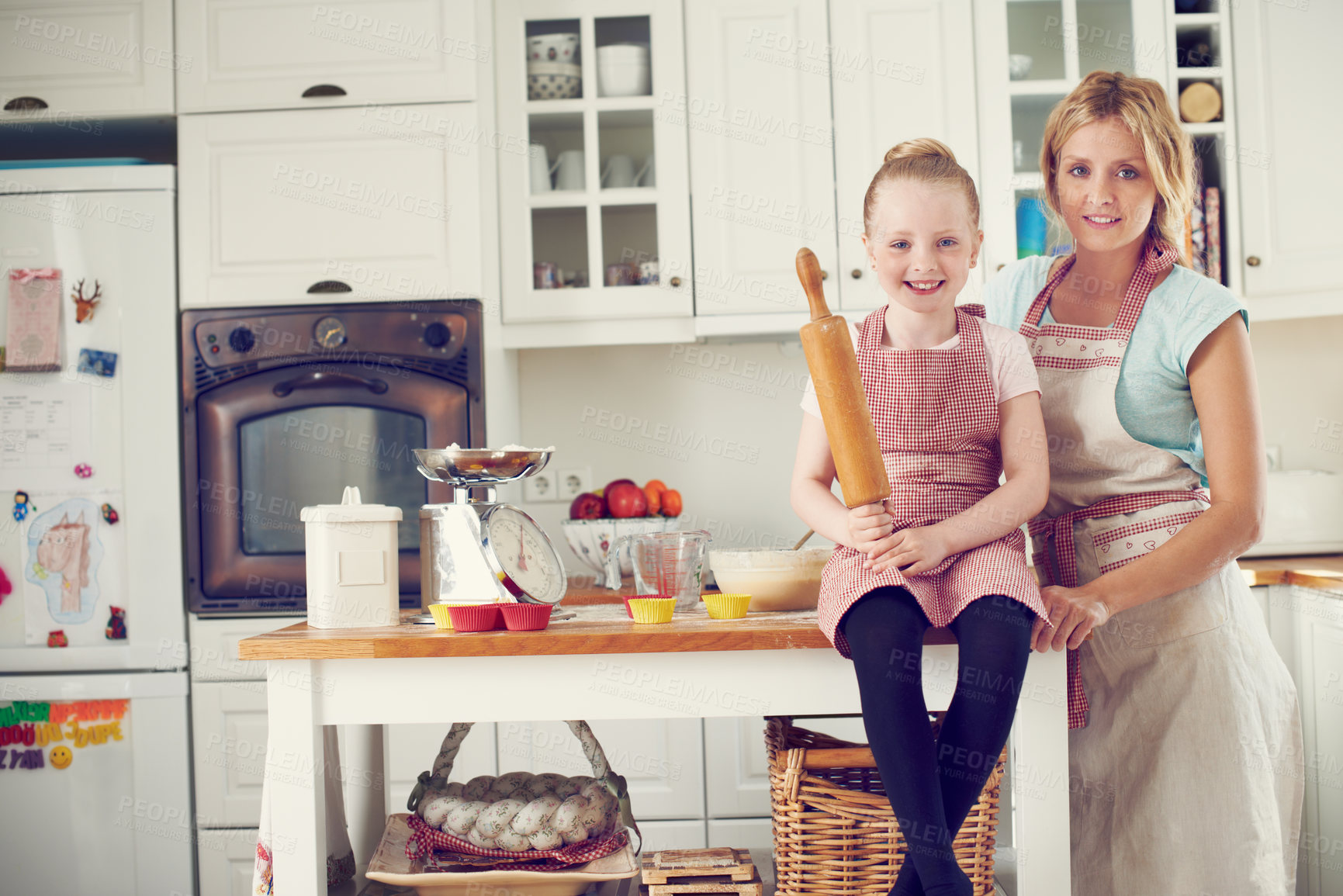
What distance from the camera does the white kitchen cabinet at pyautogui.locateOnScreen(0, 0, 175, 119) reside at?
225cm

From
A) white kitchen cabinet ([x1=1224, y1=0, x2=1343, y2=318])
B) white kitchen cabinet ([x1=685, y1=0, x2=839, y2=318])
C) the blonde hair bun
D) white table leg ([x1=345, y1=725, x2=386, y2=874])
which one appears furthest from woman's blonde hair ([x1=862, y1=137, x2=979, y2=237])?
white kitchen cabinet ([x1=1224, y1=0, x2=1343, y2=318])

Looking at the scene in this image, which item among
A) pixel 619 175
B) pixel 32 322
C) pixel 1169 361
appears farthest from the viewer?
pixel 619 175

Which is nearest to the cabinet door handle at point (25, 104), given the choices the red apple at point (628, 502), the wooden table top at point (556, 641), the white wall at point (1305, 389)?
the red apple at point (628, 502)

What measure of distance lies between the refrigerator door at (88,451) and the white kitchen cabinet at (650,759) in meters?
0.84

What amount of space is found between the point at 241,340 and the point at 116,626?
0.67 meters

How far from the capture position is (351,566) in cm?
120

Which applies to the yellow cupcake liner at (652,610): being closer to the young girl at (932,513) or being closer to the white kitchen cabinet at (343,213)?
the young girl at (932,513)

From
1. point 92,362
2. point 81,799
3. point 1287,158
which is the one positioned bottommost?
point 81,799

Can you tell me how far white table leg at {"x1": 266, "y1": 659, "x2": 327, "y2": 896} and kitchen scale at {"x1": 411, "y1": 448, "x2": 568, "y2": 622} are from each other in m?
0.18

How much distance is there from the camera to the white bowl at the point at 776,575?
122 cm

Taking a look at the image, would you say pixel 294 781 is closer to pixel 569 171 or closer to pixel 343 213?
pixel 343 213

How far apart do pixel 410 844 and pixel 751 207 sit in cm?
169

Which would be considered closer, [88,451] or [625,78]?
[88,451]

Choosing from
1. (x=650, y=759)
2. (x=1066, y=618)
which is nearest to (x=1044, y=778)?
(x=1066, y=618)
